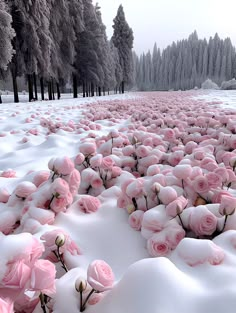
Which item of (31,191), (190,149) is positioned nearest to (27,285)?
(31,191)

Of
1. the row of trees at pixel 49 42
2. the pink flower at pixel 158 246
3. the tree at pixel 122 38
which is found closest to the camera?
the pink flower at pixel 158 246

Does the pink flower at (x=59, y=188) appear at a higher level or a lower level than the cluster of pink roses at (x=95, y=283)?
higher

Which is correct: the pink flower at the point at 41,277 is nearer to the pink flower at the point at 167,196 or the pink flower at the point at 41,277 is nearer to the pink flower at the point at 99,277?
the pink flower at the point at 99,277

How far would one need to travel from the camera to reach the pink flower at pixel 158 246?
1.19 meters

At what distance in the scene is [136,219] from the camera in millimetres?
1436

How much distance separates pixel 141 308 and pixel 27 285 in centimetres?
31

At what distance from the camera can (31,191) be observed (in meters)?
1.56

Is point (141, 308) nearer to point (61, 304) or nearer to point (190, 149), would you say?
point (61, 304)

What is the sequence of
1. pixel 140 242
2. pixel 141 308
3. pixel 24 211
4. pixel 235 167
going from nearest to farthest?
pixel 141 308
pixel 140 242
pixel 24 211
pixel 235 167

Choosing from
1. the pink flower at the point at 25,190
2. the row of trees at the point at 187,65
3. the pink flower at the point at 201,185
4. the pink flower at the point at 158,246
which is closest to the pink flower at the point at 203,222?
the pink flower at the point at 158,246

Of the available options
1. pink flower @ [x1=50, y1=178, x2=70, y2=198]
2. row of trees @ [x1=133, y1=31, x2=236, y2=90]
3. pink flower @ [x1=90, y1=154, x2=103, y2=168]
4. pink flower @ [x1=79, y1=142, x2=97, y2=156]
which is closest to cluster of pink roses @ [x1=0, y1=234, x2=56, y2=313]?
pink flower @ [x1=50, y1=178, x2=70, y2=198]

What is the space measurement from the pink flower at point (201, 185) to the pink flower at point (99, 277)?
0.82m

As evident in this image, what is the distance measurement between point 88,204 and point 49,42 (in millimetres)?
17290

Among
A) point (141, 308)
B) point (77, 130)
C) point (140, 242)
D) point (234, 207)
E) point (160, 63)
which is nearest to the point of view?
point (141, 308)
